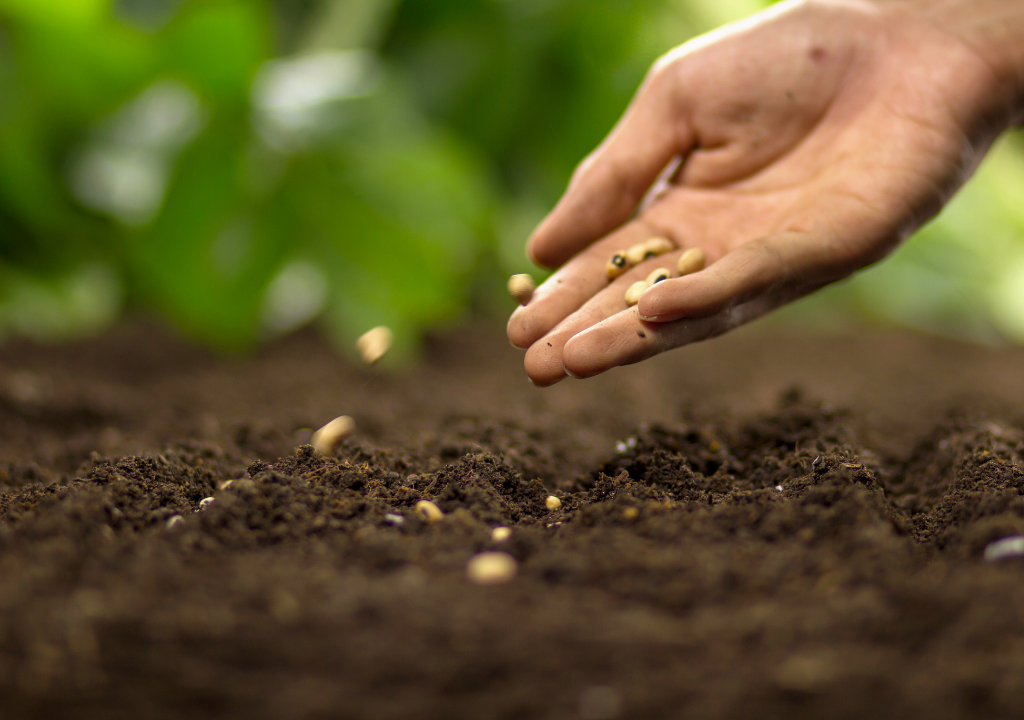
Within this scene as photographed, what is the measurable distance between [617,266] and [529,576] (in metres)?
0.63

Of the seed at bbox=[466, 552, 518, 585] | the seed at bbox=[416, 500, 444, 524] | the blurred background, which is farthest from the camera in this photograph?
the blurred background

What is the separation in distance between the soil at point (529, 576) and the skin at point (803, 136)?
0.32m

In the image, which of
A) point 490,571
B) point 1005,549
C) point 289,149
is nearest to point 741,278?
point 1005,549

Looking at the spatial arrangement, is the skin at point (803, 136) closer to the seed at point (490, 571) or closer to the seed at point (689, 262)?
the seed at point (689, 262)

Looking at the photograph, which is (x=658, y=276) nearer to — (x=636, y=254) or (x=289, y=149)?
(x=636, y=254)

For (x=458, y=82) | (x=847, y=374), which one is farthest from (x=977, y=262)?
(x=458, y=82)

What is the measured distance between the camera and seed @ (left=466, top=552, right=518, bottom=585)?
29.4 inches

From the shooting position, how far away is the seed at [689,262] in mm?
1228

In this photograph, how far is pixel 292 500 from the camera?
3.00 ft

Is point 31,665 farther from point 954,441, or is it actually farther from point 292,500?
point 954,441

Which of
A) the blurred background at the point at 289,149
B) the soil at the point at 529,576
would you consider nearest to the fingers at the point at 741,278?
the soil at the point at 529,576

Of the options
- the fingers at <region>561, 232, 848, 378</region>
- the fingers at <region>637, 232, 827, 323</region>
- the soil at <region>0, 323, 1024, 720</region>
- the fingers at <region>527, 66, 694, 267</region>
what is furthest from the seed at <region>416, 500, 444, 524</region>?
the fingers at <region>527, 66, 694, 267</region>

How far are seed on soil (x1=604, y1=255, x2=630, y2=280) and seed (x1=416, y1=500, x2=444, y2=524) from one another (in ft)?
1.69

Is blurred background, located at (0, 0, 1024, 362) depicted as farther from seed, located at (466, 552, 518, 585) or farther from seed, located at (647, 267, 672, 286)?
seed, located at (466, 552, 518, 585)
